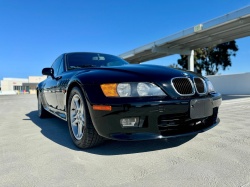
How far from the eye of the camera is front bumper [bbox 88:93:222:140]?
1.90 metres

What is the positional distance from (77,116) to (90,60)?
4.53ft

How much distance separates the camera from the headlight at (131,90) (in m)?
1.99

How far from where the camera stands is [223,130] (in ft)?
10.00

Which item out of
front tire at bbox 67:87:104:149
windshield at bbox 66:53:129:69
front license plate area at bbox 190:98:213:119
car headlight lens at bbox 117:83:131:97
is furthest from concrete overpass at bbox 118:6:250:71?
front tire at bbox 67:87:104:149

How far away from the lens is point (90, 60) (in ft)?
11.6

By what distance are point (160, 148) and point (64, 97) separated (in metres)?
1.53

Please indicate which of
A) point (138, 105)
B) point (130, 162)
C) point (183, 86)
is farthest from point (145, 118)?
point (183, 86)

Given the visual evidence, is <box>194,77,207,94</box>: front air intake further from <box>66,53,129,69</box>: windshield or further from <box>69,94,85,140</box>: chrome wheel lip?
<box>66,53,129,69</box>: windshield

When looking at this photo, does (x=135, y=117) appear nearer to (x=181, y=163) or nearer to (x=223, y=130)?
(x=181, y=163)

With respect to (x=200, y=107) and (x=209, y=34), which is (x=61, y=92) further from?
(x=209, y=34)

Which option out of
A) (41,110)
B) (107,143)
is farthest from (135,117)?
(41,110)

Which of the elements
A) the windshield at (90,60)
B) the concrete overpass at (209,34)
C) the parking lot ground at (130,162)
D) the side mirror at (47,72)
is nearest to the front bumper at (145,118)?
the parking lot ground at (130,162)

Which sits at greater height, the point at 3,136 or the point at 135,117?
the point at 135,117

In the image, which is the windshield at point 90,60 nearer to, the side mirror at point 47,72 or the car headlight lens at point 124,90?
the side mirror at point 47,72
